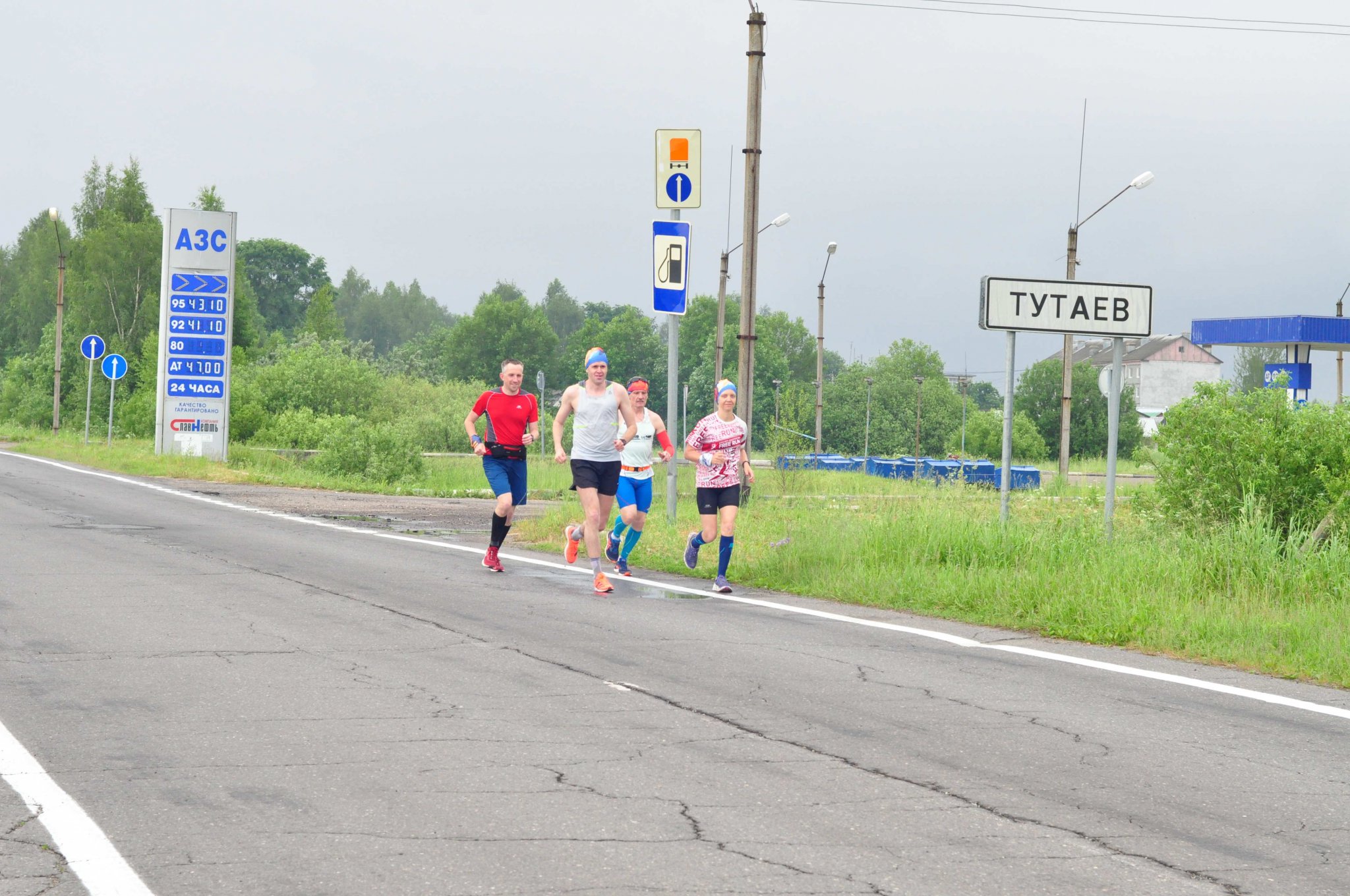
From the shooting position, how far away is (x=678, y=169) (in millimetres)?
14906

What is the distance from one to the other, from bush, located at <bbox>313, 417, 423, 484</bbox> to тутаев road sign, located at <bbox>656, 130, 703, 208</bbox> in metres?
17.6

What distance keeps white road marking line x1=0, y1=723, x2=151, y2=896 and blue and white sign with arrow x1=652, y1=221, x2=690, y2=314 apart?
9986mm

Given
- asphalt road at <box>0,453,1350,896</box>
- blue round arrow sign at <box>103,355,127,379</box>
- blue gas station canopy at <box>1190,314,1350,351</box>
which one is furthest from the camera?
→ blue gas station canopy at <box>1190,314,1350,351</box>

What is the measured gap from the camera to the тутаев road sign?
14.8m

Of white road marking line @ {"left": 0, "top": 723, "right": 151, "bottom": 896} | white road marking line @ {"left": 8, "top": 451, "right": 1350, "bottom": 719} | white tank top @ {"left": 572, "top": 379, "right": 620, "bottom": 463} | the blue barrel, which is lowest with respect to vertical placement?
white road marking line @ {"left": 0, "top": 723, "right": 151, "bottom": 896}

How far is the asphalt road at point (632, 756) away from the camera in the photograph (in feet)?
14.0

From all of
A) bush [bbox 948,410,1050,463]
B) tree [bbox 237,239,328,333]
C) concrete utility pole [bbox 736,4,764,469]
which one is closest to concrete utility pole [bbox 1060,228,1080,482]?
concrete utility pole [bbox 736,4,764,469]

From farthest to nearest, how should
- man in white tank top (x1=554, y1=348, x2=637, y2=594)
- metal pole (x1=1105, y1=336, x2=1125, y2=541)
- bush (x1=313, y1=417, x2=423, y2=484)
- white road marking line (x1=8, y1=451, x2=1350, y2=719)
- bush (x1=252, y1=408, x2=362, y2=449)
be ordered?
1. bush (x1=252, y1=408, x2=362, y2=449)
2. bush (x1=313, y1=417, x2=423, y2=484)
3. metal pole (x1=1105, y1=336, x2=1125, y2=541)
4. man in white tank top (x1=554, y1=348, x2=637, y2=594)
5. white road marking line (x1=8, y1=451, x2=1350, y2=719)

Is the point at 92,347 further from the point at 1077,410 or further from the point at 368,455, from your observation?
the point at 1077,410

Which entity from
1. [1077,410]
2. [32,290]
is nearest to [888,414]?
[1077,410]

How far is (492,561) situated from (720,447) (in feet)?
8.17

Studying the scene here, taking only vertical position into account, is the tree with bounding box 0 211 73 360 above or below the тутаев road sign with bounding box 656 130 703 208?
above

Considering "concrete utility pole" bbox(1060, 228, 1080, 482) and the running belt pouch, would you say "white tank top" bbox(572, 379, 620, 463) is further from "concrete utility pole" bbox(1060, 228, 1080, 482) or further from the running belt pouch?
"concrete utility pole" bbox(1060, 228, 1080, 482)

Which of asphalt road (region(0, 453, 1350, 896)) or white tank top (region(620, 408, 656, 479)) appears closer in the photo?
asphalt road (region(0, 453, 1350, 896))
